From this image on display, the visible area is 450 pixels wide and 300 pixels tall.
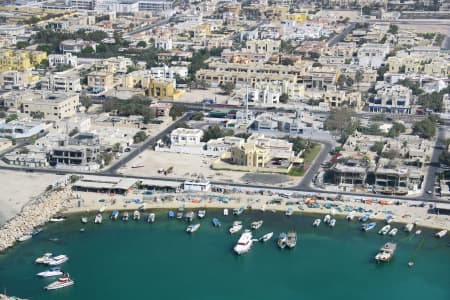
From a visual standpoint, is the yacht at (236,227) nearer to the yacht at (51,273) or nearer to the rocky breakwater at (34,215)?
the yacht at (51,273)

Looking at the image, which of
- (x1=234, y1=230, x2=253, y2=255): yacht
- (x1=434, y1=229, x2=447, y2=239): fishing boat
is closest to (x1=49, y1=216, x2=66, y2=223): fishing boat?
(x1=234, y1=230, x2=253, y2=255): yacht

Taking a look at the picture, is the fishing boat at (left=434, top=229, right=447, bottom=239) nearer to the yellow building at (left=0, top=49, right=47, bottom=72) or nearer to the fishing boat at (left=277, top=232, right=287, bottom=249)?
the fishing boat at (left=277, top=232, right=287, bottom=249)

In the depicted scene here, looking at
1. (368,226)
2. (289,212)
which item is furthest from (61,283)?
(368,226)

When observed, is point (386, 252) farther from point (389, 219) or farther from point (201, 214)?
point (201, 214)

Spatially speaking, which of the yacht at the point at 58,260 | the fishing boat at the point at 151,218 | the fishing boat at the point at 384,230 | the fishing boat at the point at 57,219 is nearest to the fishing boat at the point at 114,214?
the fishing boat at the point at 151,218

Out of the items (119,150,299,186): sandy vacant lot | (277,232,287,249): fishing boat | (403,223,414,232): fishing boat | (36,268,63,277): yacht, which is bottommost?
(36,268,63,277): yacht

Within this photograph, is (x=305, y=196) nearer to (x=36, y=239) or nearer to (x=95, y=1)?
(x=36, y=239)

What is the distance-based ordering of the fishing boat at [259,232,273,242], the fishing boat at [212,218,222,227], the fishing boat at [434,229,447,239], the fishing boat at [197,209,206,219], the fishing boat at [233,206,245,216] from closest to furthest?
the fishing boat at [259,232,273,242] < the fishing boat at [434,229,447,239] < the fishing boat at [212,218,222,227] < the fishing boat at [197,209,206,219] < the fishing boat at [233,206,245,216]

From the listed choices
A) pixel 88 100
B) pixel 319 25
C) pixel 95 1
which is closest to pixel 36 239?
pixel 88 100
